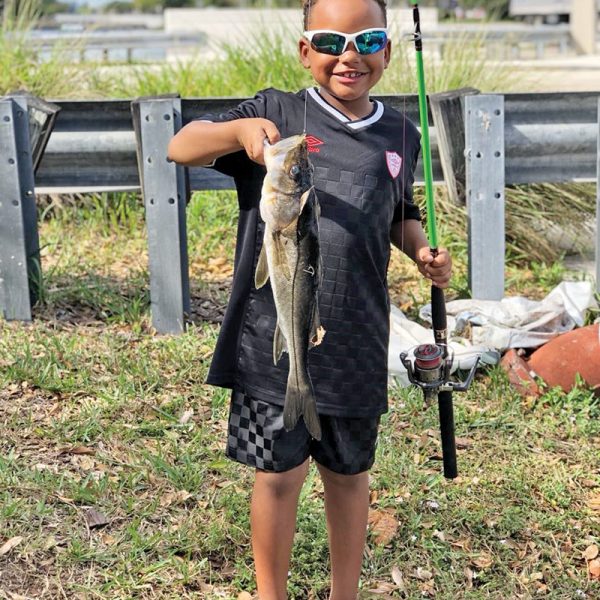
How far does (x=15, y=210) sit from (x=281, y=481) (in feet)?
9.60

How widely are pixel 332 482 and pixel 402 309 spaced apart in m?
2.80

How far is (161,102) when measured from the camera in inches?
216

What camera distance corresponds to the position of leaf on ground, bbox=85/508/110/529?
3861 mm

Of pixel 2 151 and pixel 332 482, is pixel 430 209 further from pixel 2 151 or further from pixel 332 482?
pixel 2 151

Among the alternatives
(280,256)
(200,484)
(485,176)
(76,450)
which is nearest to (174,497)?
(200,484)

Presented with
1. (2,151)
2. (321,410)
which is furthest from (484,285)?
(321,410)

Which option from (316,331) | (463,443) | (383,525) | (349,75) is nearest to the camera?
(316,331)

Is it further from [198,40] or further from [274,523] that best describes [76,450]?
[198,40]

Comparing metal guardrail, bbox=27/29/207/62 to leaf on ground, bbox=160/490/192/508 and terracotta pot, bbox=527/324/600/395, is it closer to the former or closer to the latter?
terracotta pot, bbox=527/324/600/395

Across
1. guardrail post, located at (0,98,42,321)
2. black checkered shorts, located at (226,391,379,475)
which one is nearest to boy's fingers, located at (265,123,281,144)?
black checkered shorts, located at (226,391,379,475)

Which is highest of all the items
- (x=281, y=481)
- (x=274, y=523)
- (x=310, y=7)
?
(x=310, y=7)

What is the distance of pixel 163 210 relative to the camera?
5.51m

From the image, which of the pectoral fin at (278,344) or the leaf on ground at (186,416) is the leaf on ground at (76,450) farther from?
the pectoral fin at (278,344)

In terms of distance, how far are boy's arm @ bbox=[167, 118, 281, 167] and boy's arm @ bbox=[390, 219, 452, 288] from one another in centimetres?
63
